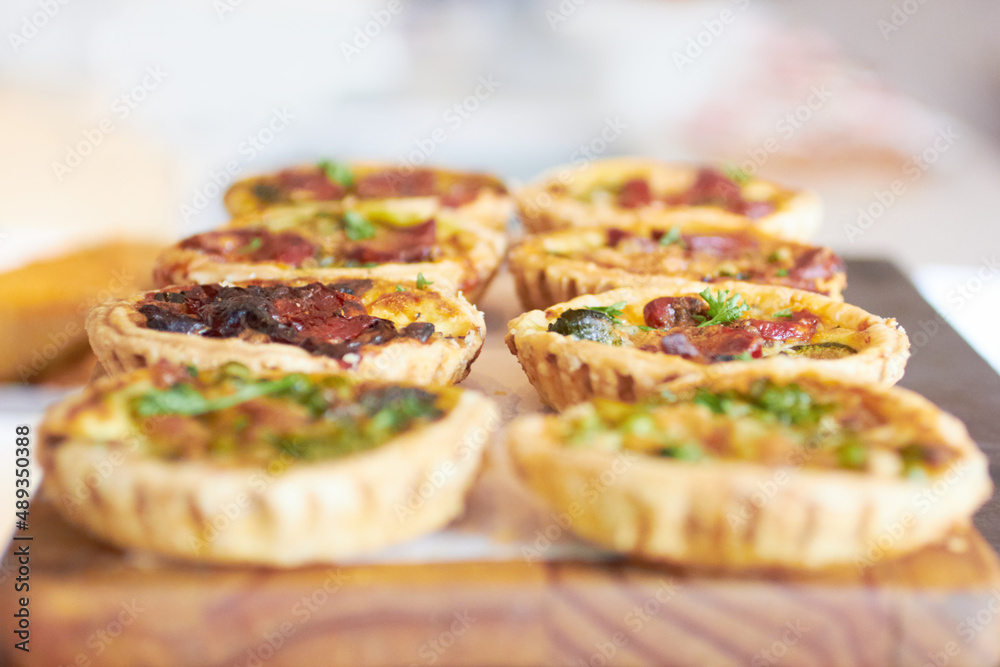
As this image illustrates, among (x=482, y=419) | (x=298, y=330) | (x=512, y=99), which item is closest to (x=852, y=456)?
(x=482, y=419)

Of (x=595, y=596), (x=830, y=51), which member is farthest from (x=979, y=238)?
(x=595, y=596)

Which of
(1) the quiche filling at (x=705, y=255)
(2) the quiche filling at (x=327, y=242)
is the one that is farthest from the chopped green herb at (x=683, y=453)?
(2) the quiche filling at (x=327, y=242)

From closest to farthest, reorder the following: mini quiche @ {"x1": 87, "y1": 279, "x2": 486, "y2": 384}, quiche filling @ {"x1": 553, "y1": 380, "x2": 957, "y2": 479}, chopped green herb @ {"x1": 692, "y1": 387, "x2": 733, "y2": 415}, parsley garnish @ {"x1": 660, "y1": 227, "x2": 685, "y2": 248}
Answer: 1. quiche filling @ {"x1": 553, "y1": 380, "x2": 957, "y2": 479}
2. chopped green herb @ {"x1": 692, "y1": 387, "x2": 733, "y2": 415}
3. mini quiche @ {"x1": 87, "y1": 279, "x2": 486, "y2": 384}
4. parsley garnish @ {"x1": 660, "y1": 227, "x2": 685, "y2": 248}

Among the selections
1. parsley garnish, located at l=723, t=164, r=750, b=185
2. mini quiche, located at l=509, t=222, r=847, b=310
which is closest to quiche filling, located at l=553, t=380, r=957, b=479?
mini quiche, located at l=509, t=222, r=847, b=310

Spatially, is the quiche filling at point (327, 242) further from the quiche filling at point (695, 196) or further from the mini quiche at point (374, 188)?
the quiche filling at point (695, 196)

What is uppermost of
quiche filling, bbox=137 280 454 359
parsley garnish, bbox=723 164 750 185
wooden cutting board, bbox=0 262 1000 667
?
quiche filling, bbox=137 280 454 359

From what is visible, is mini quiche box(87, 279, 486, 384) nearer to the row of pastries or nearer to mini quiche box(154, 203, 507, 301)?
the row of pastries

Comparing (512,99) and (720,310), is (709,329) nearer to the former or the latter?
(720,310)

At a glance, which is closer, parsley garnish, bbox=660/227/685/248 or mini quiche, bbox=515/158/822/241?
parsley garnish, bbox=660/227/685/248

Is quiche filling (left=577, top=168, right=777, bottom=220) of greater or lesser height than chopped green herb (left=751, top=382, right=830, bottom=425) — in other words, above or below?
below
